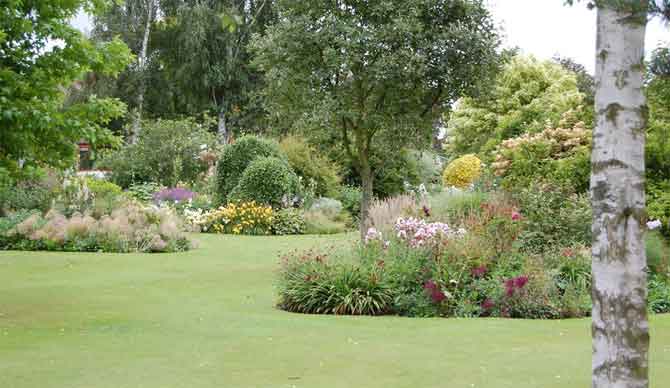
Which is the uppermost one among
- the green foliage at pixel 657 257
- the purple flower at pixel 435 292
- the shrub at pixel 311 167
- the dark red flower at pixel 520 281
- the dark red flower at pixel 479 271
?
the shrub at pixel 311 167

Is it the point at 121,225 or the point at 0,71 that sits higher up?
the point at 0,71

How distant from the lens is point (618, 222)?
3455 millimetres

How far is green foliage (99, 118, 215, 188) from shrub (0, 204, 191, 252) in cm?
1096

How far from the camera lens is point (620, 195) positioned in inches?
136

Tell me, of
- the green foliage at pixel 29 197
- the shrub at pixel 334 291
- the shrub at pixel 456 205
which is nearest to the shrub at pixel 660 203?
the shrub at pixel 456 205

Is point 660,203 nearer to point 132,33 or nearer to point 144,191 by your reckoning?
point 144,191

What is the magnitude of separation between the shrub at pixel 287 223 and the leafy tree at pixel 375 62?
891 cm

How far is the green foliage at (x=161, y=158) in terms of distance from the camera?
30.1 m

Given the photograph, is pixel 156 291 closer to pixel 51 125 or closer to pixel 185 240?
pixel 51 125

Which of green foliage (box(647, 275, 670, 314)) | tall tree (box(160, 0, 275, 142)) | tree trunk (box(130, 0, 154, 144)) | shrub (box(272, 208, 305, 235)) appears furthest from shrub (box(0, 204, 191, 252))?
tree trunk (box(130, 0, 154, 144))

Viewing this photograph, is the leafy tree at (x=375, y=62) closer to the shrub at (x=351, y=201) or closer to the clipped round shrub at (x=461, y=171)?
the shrub at (x=351, y=201)

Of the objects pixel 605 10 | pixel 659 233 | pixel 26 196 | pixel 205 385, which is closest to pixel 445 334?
pixel 205 385

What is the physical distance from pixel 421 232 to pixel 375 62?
11.8 feet

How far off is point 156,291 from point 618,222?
9.28 m
